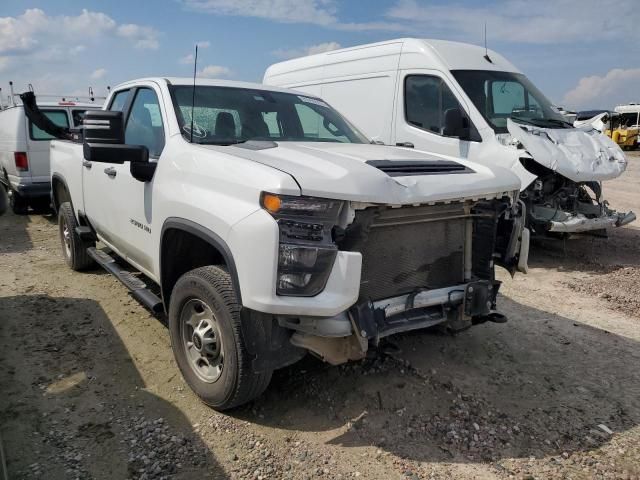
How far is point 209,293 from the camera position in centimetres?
300

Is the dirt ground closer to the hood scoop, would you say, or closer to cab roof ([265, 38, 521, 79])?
the hood scoop

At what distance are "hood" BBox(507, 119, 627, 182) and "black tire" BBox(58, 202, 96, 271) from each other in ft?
17.3

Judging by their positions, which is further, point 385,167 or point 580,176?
point 580,176

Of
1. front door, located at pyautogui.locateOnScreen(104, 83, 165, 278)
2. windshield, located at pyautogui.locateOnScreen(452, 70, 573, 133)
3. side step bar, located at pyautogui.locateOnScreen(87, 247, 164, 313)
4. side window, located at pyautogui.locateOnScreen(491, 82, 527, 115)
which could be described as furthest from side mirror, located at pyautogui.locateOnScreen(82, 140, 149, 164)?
side window, located at pyautogui.locateOnScreen(491, 82, 527, 115)

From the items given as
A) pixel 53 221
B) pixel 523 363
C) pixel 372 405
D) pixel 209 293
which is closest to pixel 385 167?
pixel 209 293

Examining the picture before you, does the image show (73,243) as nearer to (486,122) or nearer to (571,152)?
(486,122)

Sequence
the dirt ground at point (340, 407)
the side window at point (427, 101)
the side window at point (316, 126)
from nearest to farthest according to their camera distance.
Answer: the dirt ground at point (340, 407)
the side window at point (316, 126)
the side window at point (427, 101)

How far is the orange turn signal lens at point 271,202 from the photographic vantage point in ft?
8.37

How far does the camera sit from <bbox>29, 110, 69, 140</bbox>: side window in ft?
30.1

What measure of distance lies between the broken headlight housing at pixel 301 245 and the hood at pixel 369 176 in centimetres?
10

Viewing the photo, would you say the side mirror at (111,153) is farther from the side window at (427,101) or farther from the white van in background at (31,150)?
the white van in background at (31,150)

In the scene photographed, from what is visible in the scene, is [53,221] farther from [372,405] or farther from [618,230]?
[618,230]

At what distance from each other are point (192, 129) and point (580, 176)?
4.97 meters

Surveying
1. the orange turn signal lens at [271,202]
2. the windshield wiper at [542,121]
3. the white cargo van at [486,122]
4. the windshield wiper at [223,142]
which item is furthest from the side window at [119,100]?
the windshield wiper at [542,121]
